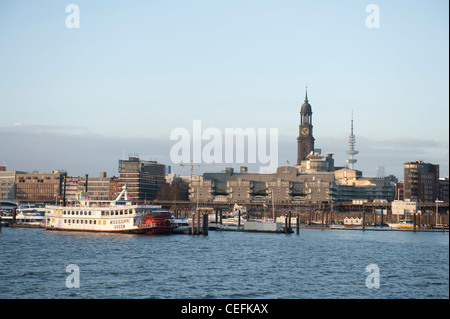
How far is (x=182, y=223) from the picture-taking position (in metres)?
118

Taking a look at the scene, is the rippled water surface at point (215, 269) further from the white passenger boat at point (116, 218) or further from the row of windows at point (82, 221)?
the row of windows at point (82, 221)

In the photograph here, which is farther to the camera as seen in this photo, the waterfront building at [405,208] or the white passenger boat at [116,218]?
the waterfront building at [405,208]

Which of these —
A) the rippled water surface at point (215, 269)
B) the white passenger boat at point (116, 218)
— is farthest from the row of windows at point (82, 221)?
Answer: the rippled water surface at point (215, 269)

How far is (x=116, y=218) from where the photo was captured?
335ft

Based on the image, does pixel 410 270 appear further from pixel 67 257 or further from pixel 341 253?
pixel 67 257

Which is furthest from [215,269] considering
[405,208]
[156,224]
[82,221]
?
[405,208]

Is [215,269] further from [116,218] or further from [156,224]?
[116,218]

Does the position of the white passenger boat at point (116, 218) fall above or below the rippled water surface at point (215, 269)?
above

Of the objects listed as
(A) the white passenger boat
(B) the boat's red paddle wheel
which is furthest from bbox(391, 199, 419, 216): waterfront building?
(B) the boat's red paddle wheel

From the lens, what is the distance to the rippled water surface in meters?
43.1

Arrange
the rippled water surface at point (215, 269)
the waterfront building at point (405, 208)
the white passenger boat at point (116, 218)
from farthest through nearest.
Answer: the waterfront building at point (405, 208), the white passenger boat at point (116, 218), the rippled water surface at point (215, 269)

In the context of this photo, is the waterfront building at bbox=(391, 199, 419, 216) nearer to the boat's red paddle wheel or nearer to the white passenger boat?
the white passenger boat

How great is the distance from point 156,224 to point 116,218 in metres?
6.86

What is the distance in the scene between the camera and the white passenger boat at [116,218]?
101 m
